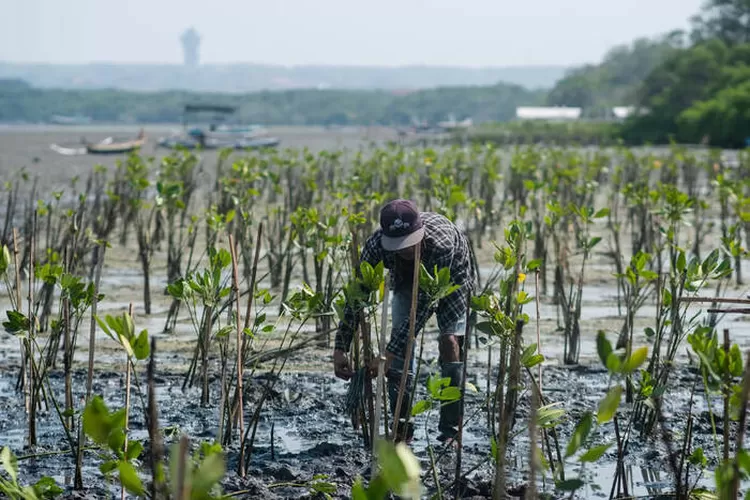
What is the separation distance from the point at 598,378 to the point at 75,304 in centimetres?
276

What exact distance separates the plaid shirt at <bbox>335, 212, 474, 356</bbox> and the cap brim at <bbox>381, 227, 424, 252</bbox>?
0.13m

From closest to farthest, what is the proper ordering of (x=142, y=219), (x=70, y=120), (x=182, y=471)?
(x=182, y=471) → (x=142, y=219) → (x=70, y=120)

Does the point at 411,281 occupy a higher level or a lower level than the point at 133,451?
higher

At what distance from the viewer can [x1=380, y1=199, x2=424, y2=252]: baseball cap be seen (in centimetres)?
418

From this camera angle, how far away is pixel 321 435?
190 inches

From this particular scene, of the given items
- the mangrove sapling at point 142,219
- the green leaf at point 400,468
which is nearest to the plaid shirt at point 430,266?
the green leaf at point 400,468

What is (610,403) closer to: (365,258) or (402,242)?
(402,242)

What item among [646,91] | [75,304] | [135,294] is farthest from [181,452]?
[646,91]

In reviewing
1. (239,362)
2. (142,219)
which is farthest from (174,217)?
(239,362)

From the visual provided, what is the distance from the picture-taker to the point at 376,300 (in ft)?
12.6

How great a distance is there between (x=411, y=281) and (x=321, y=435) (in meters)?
0.82

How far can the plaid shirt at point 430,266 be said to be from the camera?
432 cm

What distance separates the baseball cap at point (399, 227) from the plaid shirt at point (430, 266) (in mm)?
126

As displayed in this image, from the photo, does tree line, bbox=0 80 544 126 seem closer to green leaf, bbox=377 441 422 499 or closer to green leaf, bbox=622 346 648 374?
green leaf, bbox=622 346 648 374
